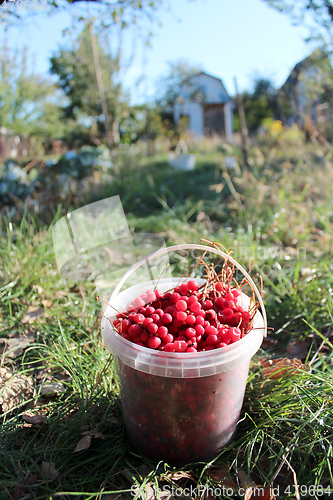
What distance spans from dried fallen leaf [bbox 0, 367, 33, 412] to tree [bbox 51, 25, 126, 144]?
29.6 feet

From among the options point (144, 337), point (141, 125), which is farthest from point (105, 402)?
point (141, 125)

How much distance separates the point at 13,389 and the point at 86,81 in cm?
1125

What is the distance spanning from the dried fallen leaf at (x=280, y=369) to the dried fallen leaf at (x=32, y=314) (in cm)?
125

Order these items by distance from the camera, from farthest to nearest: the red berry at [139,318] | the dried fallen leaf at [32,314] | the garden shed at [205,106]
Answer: the garden shed at [205,106]
the dried fallen leaf at [32,314]
the red berry at [139,318]

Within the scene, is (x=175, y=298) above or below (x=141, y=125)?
below

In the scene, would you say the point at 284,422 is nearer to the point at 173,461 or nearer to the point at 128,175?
the point at 173,461

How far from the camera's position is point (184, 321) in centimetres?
108

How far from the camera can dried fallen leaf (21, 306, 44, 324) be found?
1.80 metres

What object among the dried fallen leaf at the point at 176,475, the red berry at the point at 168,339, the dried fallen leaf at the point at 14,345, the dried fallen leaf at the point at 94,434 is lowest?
the dried fallen leaf at the point at 176,475

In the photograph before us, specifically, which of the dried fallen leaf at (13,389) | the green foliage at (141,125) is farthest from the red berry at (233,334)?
the green foliage at (141,125)

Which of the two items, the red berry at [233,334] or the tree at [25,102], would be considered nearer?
the red berry at [233,334]

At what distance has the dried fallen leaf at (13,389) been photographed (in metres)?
1.37

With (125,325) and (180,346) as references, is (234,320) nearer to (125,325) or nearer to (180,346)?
(180,346)

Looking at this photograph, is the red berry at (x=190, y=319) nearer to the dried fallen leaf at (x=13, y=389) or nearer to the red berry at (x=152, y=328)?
the red berry at (x=152, y=328)
